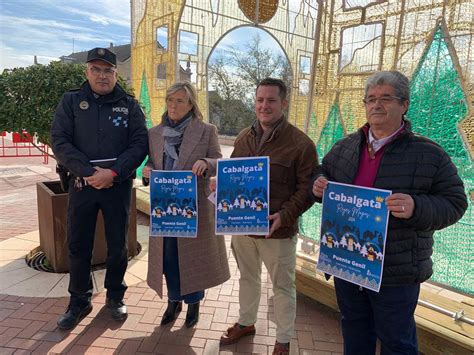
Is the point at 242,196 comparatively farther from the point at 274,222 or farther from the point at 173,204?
the point at 173,204

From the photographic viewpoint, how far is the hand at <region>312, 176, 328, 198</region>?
2.03 m

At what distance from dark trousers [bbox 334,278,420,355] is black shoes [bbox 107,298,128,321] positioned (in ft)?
6.40

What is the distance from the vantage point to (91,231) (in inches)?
121

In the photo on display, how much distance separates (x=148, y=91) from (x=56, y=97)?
293 centimetres

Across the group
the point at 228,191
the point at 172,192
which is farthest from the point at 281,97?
the point at 172,192

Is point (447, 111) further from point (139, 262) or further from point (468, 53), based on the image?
point (139, 262)

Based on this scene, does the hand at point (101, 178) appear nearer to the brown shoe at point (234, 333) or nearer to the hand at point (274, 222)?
the hand at point (274, 222)

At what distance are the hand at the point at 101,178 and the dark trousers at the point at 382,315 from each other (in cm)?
181

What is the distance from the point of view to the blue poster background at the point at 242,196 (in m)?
2.34

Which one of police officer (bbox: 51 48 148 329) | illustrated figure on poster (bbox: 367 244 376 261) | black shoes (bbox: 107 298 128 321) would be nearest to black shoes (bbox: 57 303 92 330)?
police officer (bbox: 51 48 148 329)

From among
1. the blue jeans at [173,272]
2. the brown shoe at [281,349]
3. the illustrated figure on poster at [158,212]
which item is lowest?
the brown shoe at [281,349]

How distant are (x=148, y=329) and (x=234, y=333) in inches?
29.0

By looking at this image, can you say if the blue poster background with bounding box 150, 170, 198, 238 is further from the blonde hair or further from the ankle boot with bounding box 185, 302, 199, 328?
the ankle boot with bounding box 185, 302, 199, 328

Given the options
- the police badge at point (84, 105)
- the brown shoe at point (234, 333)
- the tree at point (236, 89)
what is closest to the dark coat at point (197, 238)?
the brown shoe at point (234, 333)
